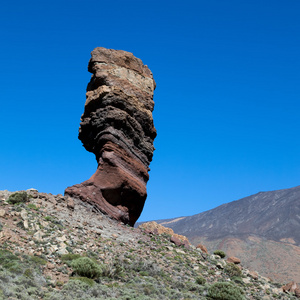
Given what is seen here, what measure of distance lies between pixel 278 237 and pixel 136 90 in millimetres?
114717

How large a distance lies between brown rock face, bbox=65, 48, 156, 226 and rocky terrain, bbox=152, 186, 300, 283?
48338mm

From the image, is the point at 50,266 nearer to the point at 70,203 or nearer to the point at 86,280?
the point at 86,280

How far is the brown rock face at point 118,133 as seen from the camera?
22.8 meters

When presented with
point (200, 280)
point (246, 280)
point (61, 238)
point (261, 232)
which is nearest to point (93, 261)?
point (61, 238)

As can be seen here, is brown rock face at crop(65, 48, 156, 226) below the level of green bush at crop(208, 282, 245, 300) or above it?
above

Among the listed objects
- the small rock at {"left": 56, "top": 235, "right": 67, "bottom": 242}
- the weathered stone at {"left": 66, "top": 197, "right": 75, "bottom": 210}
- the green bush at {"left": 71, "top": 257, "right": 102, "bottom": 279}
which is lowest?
the green bush at {"left": 71, "top": 257, "right": 102, "bottom": 279}

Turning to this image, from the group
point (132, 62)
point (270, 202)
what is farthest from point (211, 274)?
point (270, 202)

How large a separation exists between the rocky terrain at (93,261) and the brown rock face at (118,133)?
1486 millimetres

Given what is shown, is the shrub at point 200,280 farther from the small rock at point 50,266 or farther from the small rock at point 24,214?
the small rock at point 24,214

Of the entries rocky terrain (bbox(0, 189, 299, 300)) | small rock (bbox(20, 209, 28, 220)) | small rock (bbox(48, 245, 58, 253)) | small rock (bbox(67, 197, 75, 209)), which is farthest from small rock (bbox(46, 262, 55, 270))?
small rock (bbox(67, 197, 75, 209))

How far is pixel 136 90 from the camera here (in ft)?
87.8

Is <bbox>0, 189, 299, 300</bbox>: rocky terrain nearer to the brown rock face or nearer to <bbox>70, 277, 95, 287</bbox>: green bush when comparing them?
<bbox>70, 277, 95, 287</bbox>: green bush

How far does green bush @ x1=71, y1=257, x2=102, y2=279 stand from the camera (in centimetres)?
1268

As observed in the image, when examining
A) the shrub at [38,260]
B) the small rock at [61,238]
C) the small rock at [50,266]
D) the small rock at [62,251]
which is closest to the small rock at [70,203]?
A: the small rock at [61,238]
